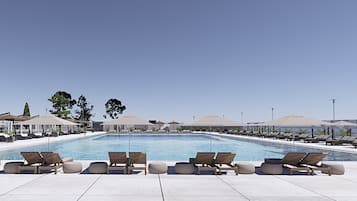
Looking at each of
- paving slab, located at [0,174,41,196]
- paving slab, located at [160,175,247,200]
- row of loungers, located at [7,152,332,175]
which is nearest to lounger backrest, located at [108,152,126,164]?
row of loungers, located at [7,152,332,175]

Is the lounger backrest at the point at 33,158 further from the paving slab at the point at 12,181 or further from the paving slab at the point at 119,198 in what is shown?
the paving slab at the point at 119,198

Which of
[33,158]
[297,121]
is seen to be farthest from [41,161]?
[297,121]

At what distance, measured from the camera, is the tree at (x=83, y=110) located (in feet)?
207

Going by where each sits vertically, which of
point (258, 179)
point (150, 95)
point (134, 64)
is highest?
point (134, 64)

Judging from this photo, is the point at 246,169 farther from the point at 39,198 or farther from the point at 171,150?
the point at 171,150

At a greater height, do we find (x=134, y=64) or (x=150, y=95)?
(x=134, y=64)

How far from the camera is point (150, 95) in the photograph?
48.5m

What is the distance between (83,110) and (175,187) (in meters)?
60.0

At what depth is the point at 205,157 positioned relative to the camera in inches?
367

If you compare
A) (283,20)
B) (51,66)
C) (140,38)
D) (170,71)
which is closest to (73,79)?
(51,66)

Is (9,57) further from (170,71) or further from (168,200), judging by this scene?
(168,200)

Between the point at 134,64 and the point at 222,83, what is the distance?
12.1m

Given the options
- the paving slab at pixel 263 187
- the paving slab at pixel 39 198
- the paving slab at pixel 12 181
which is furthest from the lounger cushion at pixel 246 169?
the paving slab at pixel 12 181

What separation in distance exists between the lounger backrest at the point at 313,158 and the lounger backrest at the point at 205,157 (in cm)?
296
